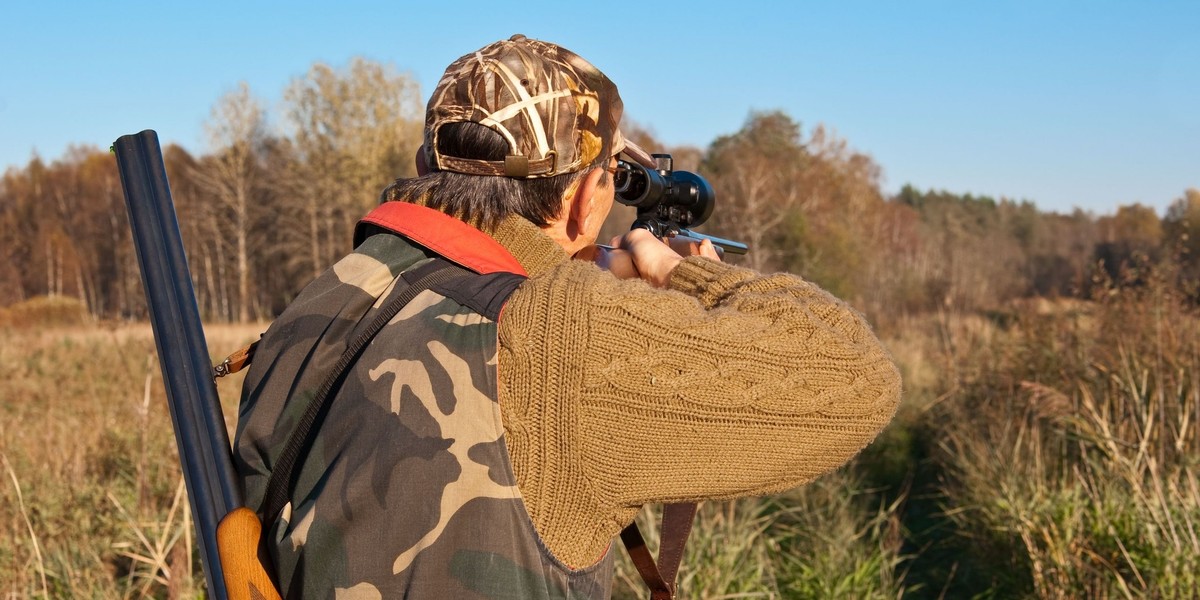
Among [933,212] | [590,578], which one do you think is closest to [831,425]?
[590,578]

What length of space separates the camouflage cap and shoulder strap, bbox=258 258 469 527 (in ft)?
0.79

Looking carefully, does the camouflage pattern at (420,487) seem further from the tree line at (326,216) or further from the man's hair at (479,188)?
the tree line at (326,216)

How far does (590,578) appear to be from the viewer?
4.98ft

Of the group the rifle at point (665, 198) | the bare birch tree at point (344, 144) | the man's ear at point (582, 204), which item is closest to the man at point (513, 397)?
the man's ear at point (582, 204)

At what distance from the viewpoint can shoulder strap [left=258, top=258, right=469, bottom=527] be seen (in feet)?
4.99

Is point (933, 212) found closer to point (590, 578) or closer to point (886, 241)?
point (886, 241)

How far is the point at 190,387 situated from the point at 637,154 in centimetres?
104

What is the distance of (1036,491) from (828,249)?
12.9 meters

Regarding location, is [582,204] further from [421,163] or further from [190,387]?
[190,387]

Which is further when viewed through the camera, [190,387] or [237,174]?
[237,174]

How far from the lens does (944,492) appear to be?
7.67 metres

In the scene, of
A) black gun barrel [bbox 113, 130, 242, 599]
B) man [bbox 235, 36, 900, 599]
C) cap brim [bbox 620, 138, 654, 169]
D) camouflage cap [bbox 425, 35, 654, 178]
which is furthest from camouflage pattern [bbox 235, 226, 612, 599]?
cap brim [bbox 620, 138, 654, 169]

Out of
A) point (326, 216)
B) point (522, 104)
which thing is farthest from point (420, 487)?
point (326, 216)

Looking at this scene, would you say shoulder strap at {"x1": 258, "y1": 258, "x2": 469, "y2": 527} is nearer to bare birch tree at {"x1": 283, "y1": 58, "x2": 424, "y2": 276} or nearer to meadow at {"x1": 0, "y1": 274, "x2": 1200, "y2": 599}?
meadow at {"x1": 0, "y1": 274, "x2": 1200, "y2": 599}
